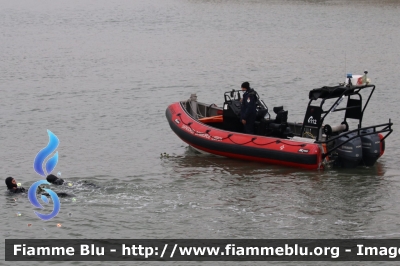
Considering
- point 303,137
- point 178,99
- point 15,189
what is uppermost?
point 303,137

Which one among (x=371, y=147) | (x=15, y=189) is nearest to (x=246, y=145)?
(x=371, y=147)

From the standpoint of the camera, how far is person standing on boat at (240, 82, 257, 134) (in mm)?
13820

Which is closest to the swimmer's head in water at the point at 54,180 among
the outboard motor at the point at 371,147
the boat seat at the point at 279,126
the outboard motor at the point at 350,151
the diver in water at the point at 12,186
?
the diver in water at the point at 12,186

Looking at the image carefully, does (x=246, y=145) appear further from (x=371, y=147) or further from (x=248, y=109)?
(x=371, y=147)

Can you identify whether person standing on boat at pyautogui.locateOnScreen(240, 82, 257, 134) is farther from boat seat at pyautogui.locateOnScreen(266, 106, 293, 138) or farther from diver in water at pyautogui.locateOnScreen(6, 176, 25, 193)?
diver in water at pyautogui.locateOnScreen(6, 176, 25, 193)

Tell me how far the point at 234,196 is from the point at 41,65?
17240 millimetres

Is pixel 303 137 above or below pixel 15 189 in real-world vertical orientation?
above

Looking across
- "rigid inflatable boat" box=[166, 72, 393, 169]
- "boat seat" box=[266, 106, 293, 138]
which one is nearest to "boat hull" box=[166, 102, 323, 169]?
"rigid inflatable boat" box=[166, 72, 393, 169]

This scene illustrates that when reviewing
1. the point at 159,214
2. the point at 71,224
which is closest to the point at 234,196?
the point at 159,214

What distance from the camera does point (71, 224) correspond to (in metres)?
10.9

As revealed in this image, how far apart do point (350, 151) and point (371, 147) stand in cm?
49

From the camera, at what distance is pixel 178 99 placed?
21.6 m

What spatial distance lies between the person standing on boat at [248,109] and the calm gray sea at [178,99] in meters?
0.77

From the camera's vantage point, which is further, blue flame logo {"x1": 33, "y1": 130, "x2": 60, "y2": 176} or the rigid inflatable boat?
the rigid inflatable boat
